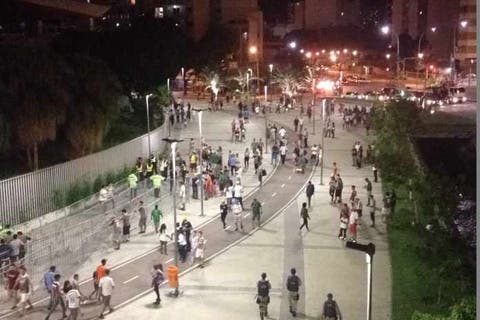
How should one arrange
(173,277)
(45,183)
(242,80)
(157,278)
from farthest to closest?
(242,80)
(45,183)
(173,277)
(157,278)

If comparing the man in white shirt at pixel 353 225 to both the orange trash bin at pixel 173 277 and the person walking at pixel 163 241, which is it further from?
the orange trash bin at pixel 173 277

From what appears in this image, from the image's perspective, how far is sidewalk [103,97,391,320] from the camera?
19375mm

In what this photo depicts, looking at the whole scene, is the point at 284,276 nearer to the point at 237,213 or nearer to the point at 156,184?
the point at 237,213

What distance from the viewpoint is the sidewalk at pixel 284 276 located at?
1938 centimetres

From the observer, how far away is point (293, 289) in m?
18.7

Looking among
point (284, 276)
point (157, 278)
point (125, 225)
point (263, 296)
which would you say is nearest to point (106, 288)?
point (157, 278)

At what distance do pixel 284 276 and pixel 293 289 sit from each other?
3.43 metres

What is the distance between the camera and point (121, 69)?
58375mm

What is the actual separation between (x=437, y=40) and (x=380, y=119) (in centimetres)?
11052

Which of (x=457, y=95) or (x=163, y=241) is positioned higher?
(x=457, y=95)

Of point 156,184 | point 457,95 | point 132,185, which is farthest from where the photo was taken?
point 457,95

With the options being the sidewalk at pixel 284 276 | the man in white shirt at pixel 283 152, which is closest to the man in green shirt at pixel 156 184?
the sidewalk at pixel 284 276

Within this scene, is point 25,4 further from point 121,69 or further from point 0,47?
point 0,47

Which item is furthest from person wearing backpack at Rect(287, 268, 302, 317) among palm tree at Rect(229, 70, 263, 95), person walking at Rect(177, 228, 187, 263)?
palm tree at Rect(229, 70, 263, 95)
